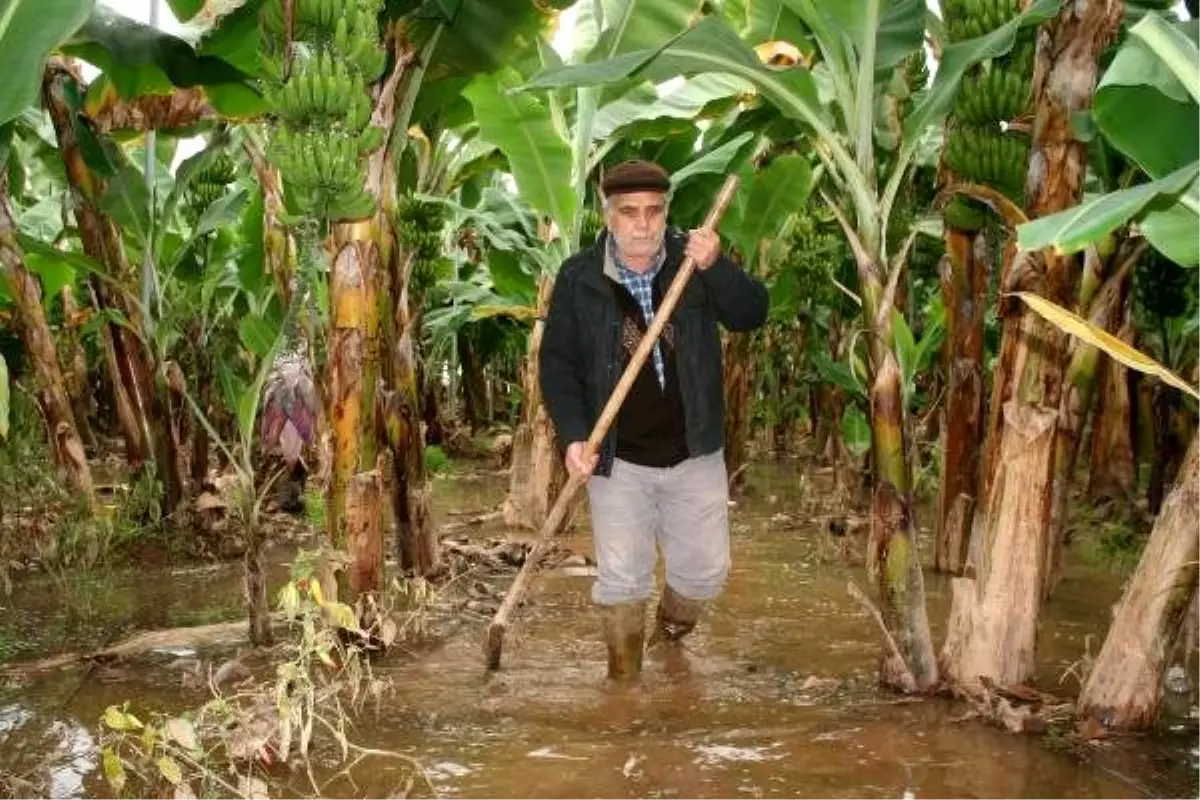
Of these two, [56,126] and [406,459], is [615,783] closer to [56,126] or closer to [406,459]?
[406,459]

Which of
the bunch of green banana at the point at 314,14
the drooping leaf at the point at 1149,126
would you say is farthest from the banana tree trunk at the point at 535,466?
the drooping leaf at the point at 1149,126

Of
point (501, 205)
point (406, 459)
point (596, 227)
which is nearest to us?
point (406, 459)

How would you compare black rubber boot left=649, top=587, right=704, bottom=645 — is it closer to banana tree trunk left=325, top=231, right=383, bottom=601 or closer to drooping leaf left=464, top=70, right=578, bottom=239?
banana tree trunk left=325, top=231, right=383, bottom=601

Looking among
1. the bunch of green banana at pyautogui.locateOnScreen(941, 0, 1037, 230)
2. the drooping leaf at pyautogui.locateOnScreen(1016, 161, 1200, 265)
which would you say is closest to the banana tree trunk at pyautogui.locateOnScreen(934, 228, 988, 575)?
the bunch of green banana at pyautogui.locateOnScreen(941, 0, 1037, 230)

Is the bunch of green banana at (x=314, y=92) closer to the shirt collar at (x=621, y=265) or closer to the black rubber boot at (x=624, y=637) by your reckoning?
the shirt collar at (x=621, y=265)

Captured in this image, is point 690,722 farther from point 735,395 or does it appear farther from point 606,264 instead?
point 735,395

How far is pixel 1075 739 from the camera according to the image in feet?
9.42

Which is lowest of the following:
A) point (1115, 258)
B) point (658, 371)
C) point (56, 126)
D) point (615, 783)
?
point (615, 783)

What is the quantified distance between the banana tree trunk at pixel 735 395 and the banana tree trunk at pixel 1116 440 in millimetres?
2117

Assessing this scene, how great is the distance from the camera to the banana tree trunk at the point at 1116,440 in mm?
6352

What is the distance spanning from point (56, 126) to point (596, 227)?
3.02 metres

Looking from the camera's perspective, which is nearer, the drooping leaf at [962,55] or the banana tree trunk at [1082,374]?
the drooping leaf at [962,55]

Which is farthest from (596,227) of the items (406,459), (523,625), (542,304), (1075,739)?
(1075,739)

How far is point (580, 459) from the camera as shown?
346cm
